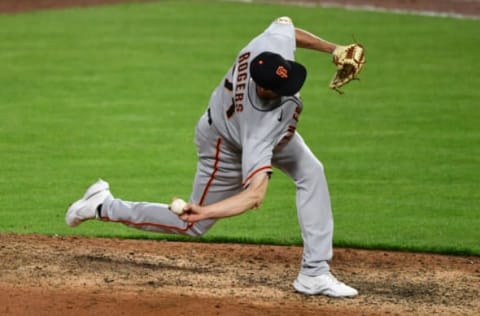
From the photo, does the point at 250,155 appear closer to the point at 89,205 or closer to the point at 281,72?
the point at 281,72

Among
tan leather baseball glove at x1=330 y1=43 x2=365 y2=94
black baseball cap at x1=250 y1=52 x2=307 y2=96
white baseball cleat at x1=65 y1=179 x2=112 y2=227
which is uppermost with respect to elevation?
tan leather baseball glove at x1=330 y1=43 x2=365 y2=94

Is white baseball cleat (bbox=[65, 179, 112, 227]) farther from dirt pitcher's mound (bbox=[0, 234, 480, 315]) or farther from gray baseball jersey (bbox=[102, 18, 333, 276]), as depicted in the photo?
dirt pitcher's mound (bbox=[0, 234, 480, 315])

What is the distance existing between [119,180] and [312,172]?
355 centimetres

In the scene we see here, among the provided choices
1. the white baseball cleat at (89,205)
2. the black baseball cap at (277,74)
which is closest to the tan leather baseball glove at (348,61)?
the black baseball cap at (277,74)

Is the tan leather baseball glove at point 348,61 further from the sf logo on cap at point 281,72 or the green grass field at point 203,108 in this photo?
the green grass field at point 203,108

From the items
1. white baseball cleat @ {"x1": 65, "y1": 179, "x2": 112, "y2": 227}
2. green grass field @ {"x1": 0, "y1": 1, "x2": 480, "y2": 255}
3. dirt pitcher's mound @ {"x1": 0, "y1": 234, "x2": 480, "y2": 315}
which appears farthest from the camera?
green grass field @ {"x1": 0, "y1": 1, "x2": 480, "y2": 255}

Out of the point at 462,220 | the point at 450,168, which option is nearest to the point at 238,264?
the point at 462,220

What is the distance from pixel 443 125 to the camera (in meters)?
12.5

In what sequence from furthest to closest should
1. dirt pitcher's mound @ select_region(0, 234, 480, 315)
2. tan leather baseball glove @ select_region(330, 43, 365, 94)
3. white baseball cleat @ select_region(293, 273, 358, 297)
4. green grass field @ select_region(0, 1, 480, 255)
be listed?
green grass field @ select_region(0, 1, 480, 255)
tan leather baseball glove @ select_region(330, 43, 365, 94)
white baseball cleat @ select_region(293, 273, 358, 297)
dirt pitcher's mound @ select_region(0, 234, 480, 315)

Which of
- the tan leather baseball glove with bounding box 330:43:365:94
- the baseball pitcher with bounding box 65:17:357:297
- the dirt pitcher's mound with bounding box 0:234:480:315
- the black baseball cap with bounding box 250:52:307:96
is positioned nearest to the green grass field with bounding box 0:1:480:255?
the dirt pitcher's mound with bounding box 0:234:480:315

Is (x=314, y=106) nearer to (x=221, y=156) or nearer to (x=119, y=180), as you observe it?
(x=119, y=180)

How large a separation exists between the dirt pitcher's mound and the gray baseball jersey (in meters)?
0.34

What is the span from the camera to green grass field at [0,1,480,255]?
958 centimetres

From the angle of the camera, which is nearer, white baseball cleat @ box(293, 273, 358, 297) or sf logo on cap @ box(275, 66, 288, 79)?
sf logo on cap @ box(275, 66, 288, 79)
